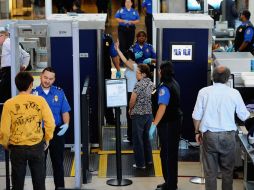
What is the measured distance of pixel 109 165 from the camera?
9555 millimetres

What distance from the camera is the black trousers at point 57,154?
7.82 m

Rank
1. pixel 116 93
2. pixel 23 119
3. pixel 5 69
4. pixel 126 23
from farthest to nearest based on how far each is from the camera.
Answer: pixel 126 23 < pixel 5 69 < pixel 116 93 < pixel 23 119

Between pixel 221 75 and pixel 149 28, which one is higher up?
pixel 149 28

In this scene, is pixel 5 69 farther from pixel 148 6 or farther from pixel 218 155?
pixel 148 6

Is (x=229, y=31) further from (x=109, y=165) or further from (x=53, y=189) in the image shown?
(x=53, y=189)

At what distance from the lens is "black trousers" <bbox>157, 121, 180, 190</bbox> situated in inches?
315

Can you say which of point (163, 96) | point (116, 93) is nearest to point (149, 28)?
point (116, 93)

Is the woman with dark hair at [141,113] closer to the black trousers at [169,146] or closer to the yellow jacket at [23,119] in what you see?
the black trousers at [169,146]

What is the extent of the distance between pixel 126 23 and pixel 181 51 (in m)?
6.13

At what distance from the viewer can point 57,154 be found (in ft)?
25.9

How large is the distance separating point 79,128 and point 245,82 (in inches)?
100.0

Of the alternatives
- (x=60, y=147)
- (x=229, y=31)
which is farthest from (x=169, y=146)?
(x=229, y=31)

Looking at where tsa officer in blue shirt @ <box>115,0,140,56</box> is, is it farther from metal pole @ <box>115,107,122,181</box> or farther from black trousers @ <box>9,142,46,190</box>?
black trousers @ <box>9,142,46,190</box>

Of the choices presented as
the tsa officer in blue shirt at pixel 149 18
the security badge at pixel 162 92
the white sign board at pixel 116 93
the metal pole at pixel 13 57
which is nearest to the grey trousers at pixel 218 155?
the security badge at pixel 162 92
